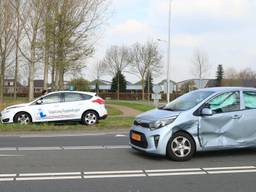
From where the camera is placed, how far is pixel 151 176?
7.78 metres

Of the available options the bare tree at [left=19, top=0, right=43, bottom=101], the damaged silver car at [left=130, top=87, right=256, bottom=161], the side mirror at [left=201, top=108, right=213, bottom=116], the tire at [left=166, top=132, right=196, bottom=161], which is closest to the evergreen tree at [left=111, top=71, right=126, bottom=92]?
the bare tree at [left=19, top=0, right=43, bottom=101]

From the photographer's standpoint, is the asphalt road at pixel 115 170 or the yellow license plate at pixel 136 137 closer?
the asphalt road at pixel 115 170

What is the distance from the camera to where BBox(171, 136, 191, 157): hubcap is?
9.21m

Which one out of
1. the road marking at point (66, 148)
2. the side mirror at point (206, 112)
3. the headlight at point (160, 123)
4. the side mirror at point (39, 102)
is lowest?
the road marking at point (66, 148)

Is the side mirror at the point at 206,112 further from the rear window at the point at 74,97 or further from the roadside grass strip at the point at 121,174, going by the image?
the rear window at the point at 74,97

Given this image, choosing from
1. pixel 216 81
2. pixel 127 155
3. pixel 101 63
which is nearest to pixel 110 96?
pixel 101 63

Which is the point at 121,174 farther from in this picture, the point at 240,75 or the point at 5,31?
the point at 240,75

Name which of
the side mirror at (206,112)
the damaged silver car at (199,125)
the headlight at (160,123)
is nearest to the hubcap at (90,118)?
the damaged silver car at (199,125)

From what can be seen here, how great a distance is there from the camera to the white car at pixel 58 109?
58.9 ft

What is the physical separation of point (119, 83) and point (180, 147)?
90579mm

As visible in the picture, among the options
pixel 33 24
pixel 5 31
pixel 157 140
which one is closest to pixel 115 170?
pixel 157 140

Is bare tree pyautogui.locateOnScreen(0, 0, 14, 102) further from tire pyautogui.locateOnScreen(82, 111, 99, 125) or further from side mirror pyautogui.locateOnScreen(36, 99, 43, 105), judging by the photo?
tire pyautogui.locateOnScreen(82, 111, 99, 125)

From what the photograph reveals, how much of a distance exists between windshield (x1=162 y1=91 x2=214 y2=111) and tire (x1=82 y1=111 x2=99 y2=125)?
8.63 meters

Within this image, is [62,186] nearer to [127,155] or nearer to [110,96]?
[127,155]
